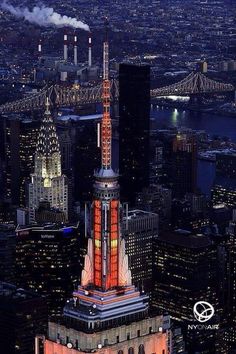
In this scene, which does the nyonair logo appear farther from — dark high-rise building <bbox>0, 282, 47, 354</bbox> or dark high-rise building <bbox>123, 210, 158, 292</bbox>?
dark high-rise building <bbox>0, 282, 47, 354</bbox>

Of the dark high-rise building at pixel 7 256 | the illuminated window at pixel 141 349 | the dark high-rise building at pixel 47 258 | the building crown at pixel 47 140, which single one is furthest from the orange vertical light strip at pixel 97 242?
the building crown at pixel 47 140

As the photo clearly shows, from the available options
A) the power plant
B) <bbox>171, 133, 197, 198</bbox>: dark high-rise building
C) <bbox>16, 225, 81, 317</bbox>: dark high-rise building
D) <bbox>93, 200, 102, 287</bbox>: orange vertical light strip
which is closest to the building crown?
<bbox>171, 133, 197, 198</bbox>: dark high-rise building

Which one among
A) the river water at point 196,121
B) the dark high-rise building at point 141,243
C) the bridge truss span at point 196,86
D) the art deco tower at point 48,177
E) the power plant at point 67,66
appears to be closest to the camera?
the dark high-rise building at point 141,243

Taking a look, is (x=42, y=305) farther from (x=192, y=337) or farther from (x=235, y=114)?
(x=235, y=114)

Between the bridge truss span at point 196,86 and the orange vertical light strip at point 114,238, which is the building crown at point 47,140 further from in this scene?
the orange vertical light strip at point 114,238

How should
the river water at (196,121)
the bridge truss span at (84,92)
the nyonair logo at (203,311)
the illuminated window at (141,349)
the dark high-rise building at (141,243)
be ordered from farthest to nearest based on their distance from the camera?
the river water at (196,121) < the bridge truss span at (84,92) < the dark high-rise building at (141,243) < the nyonair logo at (203,311) < the illuminated window at (141,349)

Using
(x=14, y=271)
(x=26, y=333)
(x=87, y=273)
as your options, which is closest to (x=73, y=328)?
(x=87, y=273)

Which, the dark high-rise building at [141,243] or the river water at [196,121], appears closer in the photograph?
the dark high-rise building at [141,243]
